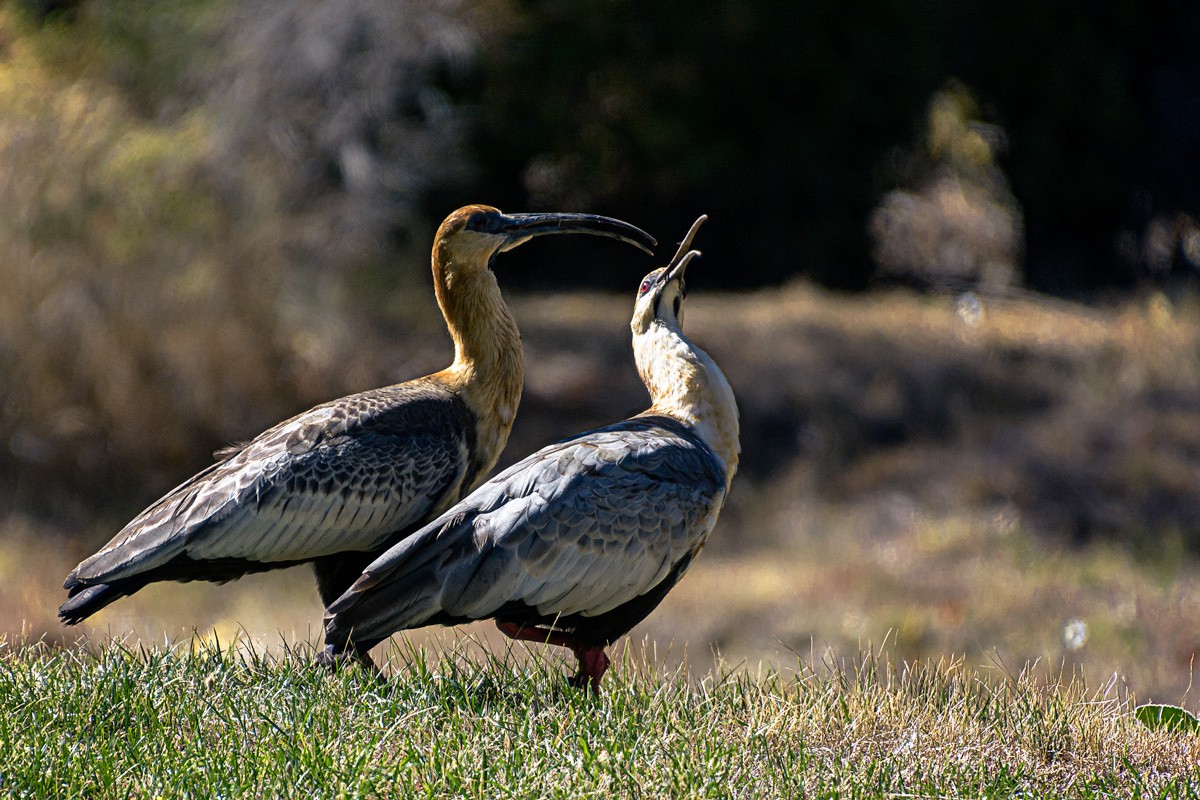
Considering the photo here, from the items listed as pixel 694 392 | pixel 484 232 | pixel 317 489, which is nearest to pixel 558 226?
pixel 484 232

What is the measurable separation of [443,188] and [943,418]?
5.95m

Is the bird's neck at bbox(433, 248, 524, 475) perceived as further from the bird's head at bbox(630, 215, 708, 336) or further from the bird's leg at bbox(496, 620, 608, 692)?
the bird's leg at bbox(496, 620, 608, 692)


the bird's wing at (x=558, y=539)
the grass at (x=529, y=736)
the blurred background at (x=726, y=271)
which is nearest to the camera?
the grass at (x=529, y=736)

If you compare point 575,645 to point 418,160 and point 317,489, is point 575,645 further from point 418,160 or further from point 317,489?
point 418,160

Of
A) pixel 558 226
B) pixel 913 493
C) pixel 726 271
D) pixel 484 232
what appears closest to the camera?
pixel 558 226

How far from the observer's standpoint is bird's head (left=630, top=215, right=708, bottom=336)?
212 inches

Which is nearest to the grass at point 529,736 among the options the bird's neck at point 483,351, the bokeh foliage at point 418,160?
the bird's neck at point 483,351

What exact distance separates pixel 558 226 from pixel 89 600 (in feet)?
7.22

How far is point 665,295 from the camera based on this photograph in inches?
214

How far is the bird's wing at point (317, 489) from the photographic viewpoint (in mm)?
5188

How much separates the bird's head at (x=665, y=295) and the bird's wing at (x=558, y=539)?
53 centimetres

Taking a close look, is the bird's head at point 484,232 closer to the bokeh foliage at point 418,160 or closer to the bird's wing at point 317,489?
the bird's wing at point 317,489

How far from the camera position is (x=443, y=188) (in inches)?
627

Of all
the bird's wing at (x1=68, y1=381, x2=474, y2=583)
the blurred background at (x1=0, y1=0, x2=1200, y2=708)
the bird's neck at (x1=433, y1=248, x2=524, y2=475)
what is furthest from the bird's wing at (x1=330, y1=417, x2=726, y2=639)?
the blurred background at (x1=0, y1=0, x2=1200, y2=708)
